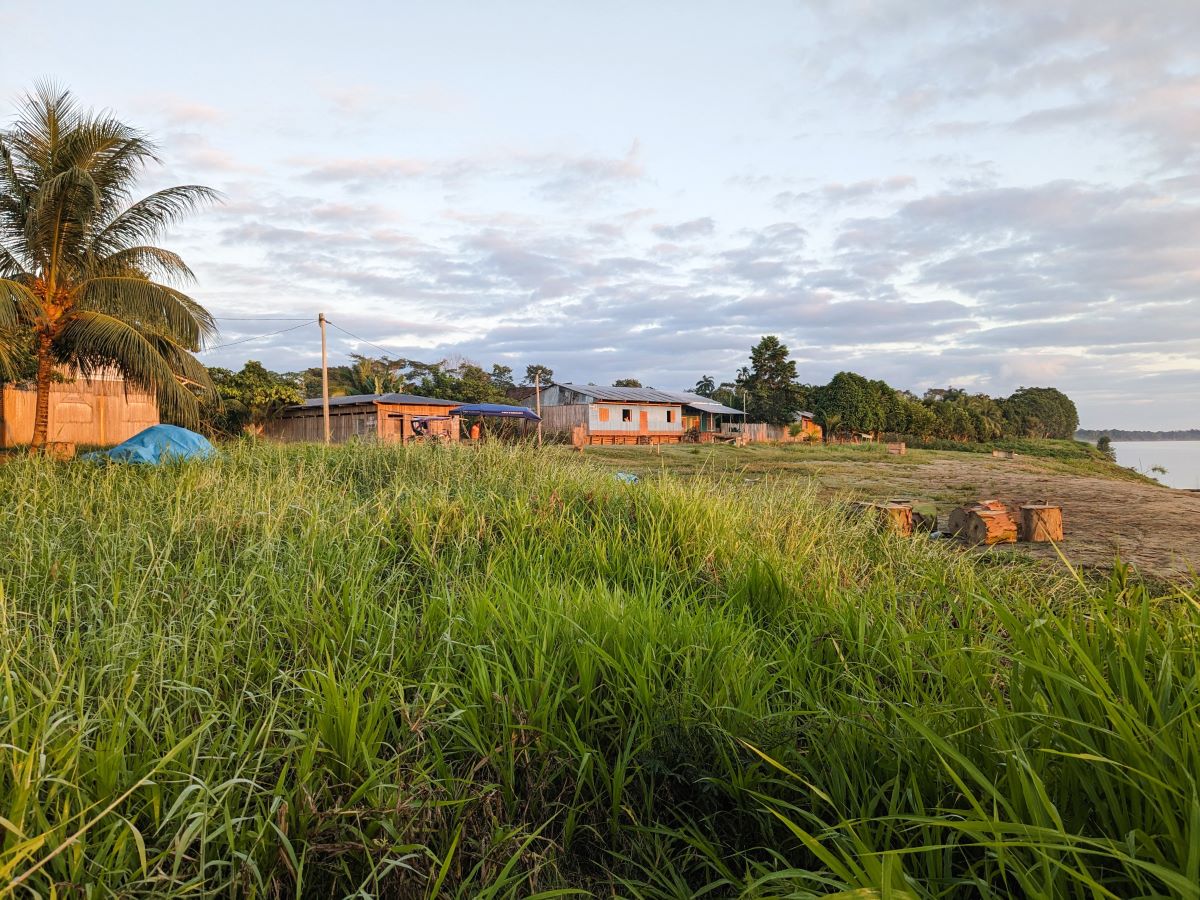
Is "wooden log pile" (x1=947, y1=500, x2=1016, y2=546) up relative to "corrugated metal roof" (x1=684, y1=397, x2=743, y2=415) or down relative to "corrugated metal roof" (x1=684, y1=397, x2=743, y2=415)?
down

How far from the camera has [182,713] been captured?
2.45m

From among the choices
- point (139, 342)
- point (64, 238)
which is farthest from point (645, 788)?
point (64, 238)

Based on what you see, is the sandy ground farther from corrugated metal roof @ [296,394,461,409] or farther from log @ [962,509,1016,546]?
corrugated metal roof @ [296,394,461,409]

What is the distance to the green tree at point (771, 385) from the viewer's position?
51969 mm

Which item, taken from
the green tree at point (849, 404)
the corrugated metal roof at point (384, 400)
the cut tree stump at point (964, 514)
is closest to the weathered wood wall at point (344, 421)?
the corrugated metal roof at point (384, 400)

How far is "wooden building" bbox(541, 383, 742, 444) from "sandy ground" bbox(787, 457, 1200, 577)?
23.0 meters

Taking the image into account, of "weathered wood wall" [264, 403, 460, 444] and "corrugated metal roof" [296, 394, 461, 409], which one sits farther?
"corrugated metal roof" [296, 394, 461, 409]

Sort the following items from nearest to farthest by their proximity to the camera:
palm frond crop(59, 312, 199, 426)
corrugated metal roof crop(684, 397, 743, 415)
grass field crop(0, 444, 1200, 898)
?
grass field crop(0, 444, 1200, 898), palm frond crop(59, 312, 199, 426), corrugated metal roof crop(684, 397, 743, 415)

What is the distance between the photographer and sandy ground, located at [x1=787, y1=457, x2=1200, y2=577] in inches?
239

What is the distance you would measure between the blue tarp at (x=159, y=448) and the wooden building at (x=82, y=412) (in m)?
8.14

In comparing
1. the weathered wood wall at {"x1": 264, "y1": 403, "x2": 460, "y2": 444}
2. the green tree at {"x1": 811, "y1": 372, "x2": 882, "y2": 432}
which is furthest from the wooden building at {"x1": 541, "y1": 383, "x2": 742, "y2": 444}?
the weathered wood wall at {"x1": 264, "y1": 403, "x2": 460, "y2": 444}

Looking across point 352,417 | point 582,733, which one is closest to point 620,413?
point 352,417

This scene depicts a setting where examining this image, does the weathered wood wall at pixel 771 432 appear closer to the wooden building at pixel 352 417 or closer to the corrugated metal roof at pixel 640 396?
the corrugated metal roof at pixel 640 396

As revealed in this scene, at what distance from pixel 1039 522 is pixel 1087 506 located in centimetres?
388
